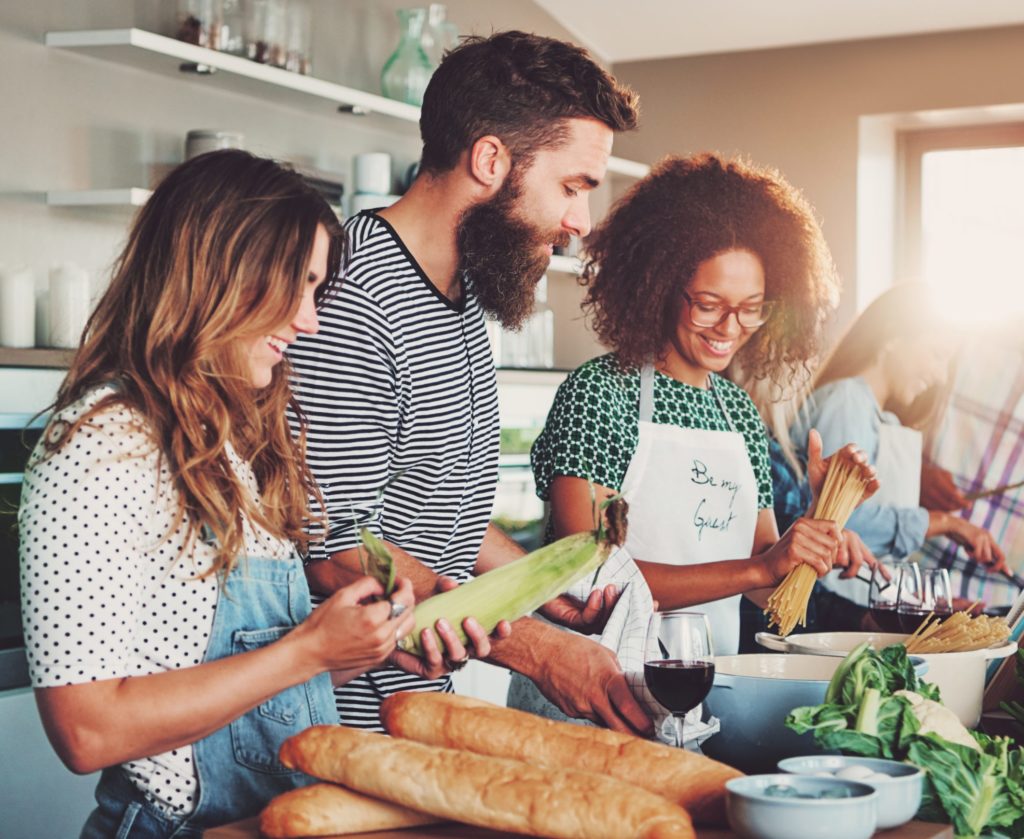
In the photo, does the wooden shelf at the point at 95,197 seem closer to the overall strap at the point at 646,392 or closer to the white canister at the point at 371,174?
the white canister at the point at 371,174

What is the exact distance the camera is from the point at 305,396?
1647mm

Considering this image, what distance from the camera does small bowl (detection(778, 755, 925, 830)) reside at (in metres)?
0.98

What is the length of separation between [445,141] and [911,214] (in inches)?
153

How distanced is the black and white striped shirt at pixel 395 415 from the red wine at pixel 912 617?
0.60 meters

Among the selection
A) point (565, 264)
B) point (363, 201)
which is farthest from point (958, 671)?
point (565, 264)

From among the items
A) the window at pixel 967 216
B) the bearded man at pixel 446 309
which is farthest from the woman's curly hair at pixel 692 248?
the window at pixel 967 216

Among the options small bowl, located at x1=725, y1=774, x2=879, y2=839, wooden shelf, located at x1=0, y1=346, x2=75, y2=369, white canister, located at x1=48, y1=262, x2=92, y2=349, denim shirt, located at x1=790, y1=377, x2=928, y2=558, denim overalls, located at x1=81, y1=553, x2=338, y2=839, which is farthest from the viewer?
white canister, located at x1=48, y1=262, x2=92, y2=349

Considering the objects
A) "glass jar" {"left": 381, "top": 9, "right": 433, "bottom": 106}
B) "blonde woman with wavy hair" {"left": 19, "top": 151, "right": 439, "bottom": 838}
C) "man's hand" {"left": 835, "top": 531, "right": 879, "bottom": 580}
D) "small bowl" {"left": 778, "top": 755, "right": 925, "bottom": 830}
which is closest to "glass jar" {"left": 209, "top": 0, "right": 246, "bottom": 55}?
"glass jar" {"left": 381, "top": 9, "right": 433, "bottom": 106}

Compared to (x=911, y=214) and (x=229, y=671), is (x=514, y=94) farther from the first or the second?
(x=911, y=214)

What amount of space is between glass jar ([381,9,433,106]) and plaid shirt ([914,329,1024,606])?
205cm

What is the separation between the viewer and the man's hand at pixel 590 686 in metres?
1.38

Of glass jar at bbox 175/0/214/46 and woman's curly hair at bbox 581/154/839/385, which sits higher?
glass jar at bbox 175/0/214/46

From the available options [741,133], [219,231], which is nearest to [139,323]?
[219,231]

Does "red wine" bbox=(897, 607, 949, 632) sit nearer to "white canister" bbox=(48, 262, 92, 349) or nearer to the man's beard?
the man's beard
